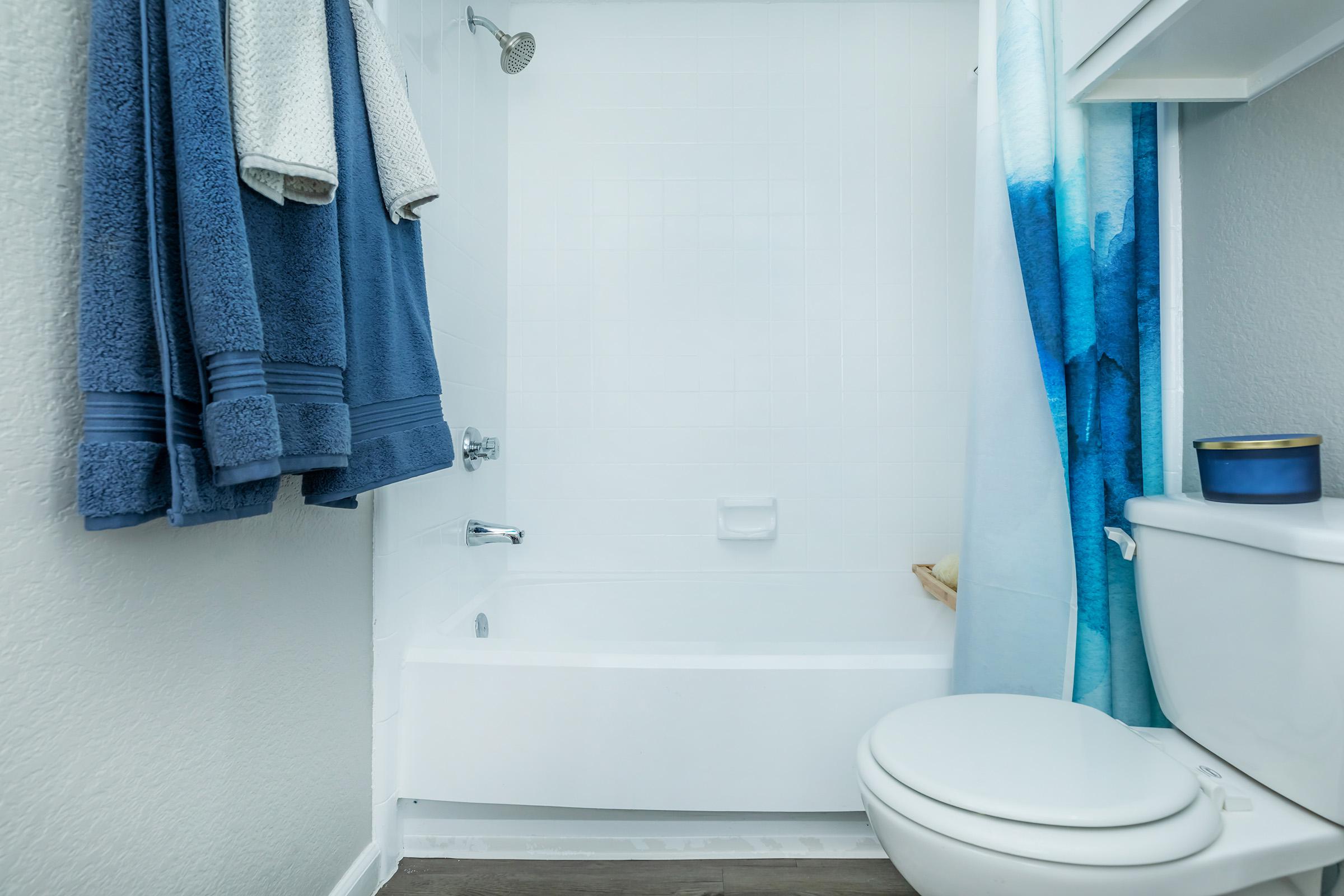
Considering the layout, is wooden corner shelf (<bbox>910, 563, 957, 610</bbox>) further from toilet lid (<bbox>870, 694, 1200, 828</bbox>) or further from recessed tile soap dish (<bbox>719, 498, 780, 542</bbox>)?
toilet lid (<bbox>870, 694, 1200, 828</bbox>)

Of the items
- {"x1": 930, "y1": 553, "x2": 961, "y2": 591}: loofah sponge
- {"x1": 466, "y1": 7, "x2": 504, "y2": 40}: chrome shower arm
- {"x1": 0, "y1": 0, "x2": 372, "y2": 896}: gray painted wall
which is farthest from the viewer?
{"x1": 930, "y1": 553, "x2": 961, "y2": 591}: loofah sponge

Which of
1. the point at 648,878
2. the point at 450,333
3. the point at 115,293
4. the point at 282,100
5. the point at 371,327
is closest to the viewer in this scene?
the point at 115,293

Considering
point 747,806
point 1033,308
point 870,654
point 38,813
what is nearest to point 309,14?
point 38,813

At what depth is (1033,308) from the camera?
126 centimetres

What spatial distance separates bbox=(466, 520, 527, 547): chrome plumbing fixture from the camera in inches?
71.8

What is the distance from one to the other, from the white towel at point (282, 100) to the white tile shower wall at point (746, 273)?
53.0 inches

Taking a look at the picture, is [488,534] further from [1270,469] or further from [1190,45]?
[1190,45]

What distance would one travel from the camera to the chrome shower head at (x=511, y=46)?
182cm

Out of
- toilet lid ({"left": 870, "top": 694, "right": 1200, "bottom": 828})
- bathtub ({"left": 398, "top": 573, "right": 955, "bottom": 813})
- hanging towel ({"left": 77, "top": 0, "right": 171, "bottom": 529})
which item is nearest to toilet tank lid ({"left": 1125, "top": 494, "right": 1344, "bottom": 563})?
toilet lid ({"left": 870, "top": 694, "right": 1200, "bottom": 828})

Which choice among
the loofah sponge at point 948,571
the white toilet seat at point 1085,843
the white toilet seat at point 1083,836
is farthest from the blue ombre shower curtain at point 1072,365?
the loofah sponge at point 948,571

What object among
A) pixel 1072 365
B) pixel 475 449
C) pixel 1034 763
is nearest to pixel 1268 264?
pixel 1072 365

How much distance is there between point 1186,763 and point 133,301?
1.53 meters

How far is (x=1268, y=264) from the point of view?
1.19 metres

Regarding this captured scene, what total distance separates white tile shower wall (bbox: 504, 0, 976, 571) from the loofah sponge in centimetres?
23
